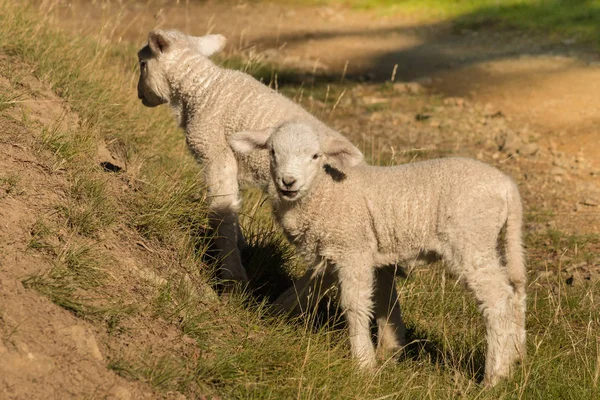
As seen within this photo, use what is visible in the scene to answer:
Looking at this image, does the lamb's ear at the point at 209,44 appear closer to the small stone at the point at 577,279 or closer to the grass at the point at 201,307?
the grass at the point at 201,307

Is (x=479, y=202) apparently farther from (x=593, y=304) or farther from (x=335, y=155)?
(x=593, y=304)

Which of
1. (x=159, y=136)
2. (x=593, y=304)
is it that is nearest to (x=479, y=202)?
(x=593, y=304)

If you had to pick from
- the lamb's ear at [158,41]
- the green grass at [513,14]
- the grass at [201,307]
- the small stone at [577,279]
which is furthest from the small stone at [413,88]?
the lamb's ear at [158,41]

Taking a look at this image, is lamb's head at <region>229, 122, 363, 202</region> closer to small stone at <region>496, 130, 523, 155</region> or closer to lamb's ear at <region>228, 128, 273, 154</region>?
lamb's ear at <region>228, 128, 273, 154</region>

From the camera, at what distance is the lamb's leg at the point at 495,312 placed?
4.46 metres

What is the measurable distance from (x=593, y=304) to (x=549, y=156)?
341 centimetres

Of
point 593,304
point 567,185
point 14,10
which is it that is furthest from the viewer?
point 567,185

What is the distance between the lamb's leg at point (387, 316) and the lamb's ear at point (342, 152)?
83 cm

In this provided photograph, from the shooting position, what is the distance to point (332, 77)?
11391 millimetres

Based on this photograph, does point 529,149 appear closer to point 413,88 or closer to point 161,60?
point 413,88

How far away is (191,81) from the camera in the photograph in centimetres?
564

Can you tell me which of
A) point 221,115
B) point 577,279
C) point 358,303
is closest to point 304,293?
point 358,303

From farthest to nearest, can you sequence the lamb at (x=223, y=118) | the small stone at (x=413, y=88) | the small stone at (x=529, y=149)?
1. the small stone at (x=413, y=88)
2. the small stone at (x=529, y=149)
3. the lamb at (x=223, y=118)

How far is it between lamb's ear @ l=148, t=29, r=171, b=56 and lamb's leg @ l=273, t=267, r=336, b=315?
6.20 feet
